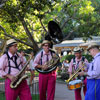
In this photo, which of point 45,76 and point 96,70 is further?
point 45,76

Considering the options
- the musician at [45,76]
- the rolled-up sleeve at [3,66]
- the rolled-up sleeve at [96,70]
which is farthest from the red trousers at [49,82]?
the rolled-up sleeve at [96,70]

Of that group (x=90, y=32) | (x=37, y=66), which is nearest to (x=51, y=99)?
(x=37, y=66)

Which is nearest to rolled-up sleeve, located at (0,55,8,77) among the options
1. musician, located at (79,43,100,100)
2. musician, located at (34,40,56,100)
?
musician, located at (34,40,56,100)

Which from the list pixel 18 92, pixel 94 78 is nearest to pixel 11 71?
pixel 18 92

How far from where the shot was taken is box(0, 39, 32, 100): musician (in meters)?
5.09

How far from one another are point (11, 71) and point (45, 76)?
1483mm

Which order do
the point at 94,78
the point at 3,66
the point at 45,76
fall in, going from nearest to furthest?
the point at 94,78
the point at 3,66
the point at 45,76

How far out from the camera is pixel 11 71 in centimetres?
513

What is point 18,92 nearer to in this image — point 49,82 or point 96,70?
point 49,82

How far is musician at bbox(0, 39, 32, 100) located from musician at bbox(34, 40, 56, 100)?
4.15 ft

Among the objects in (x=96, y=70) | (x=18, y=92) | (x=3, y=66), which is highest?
(x=3, y=66)

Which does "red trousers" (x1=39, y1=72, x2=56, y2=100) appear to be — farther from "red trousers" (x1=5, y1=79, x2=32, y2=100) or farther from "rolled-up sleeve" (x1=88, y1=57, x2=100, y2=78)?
"rolled-up sleeve" (x1=88, y1=57, x2=100, y2=78)

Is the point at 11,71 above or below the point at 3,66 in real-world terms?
below

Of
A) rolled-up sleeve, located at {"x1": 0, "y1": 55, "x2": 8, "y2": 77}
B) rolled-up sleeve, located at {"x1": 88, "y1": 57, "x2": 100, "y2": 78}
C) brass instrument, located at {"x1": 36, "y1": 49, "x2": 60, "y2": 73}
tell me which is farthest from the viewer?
brass instrument, located at {"x1": 36, "y1": 49, "x2": 60, "y2": 73}
